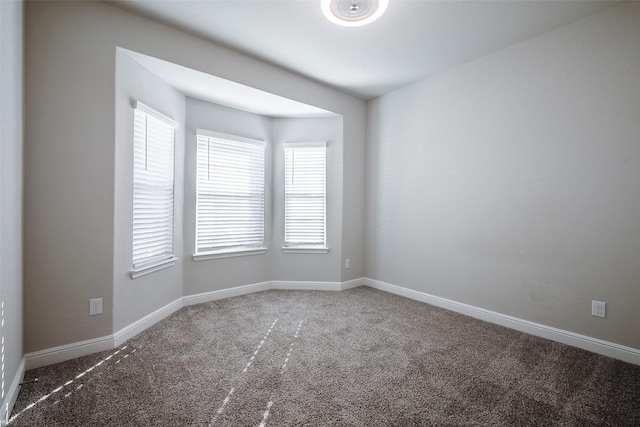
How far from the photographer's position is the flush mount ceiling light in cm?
226

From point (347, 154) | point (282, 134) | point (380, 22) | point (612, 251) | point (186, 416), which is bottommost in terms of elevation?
point (186, 416)

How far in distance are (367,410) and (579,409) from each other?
1207mm

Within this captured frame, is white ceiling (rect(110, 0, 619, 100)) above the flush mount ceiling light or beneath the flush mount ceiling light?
above

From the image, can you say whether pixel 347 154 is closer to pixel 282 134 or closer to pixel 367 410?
pixel 282 134

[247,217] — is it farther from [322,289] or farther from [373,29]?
[373,29]

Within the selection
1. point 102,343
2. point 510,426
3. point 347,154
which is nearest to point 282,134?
point 347,154

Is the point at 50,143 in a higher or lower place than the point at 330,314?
higher

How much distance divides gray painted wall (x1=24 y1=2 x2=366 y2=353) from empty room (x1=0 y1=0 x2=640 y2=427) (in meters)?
0.01

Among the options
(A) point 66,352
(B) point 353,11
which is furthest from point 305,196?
(A) point 66,352

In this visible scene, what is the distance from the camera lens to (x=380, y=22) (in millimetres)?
2551

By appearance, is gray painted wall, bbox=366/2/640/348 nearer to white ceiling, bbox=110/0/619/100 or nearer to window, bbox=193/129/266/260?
white ceiling, bbox=110/0/619/100

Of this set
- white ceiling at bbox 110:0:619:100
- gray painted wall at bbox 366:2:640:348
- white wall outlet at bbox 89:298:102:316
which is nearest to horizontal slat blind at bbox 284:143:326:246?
gray painted wall at bbox 366:2:640:348

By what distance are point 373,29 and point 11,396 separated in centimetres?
358

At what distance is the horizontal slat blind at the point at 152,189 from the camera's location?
2723 mm
